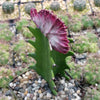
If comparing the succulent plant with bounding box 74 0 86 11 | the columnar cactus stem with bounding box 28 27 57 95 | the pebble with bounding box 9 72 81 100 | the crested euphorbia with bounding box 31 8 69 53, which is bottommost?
the pebble with bounding box 9 72 81 100

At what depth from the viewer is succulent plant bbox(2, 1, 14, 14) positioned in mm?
4035

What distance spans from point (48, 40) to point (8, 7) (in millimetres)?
2686

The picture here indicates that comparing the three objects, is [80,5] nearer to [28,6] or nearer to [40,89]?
[28,6]

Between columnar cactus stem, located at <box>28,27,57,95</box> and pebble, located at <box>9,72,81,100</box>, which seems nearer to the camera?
columnar cactus stem, located at <box>28,27,57,95</box>

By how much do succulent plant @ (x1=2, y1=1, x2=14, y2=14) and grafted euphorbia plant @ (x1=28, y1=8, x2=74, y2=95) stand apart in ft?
7.59

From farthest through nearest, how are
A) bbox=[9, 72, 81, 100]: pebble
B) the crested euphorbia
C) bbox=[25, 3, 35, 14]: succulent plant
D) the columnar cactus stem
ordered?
bbox=[25, 3, 35, 14]: succulent plant
bbox=[9, 72, 81, 100]: pebble
the columnar cactus stem
the crested euphorbia

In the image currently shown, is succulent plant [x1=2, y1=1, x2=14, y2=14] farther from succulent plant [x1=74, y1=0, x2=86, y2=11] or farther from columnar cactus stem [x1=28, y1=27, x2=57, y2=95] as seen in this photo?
columnar cactus stem [x1=28, y1=27, x2=57, y2=95]

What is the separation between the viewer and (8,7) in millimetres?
4020

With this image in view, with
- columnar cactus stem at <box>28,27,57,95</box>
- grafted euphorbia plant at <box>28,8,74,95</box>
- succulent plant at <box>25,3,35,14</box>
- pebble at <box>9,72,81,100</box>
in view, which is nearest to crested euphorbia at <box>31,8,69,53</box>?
grafted euphorbia plant at <box>28,8,74,95</box>

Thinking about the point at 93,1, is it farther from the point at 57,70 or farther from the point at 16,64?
the point at 57,70

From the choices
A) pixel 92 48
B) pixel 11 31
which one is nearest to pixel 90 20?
pixel 92 48

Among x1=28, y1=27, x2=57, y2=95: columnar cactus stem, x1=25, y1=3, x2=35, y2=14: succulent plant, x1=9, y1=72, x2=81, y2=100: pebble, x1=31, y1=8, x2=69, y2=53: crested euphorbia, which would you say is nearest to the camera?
x1=31, y1=8, x2=69, y2=53: crested euphorbia

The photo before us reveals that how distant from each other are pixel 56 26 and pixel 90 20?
2.37 m

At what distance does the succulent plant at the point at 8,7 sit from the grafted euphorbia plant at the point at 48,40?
231 cm
